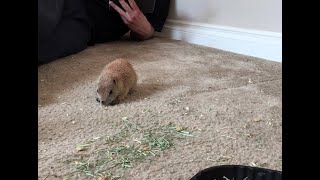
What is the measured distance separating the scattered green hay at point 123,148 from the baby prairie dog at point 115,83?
15cm

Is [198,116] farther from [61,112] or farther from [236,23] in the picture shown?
[236,23]

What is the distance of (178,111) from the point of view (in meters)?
1.04

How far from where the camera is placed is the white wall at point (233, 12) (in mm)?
1726

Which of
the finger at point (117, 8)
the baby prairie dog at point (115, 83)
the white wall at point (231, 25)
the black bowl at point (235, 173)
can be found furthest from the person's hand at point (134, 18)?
the black bowl at point (235, 173)

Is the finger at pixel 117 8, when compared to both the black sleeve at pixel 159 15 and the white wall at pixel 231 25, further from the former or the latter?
the white wall at pixel 231 25

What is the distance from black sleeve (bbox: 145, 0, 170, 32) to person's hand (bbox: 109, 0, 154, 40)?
15 centimetres

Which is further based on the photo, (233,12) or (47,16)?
(233,12)

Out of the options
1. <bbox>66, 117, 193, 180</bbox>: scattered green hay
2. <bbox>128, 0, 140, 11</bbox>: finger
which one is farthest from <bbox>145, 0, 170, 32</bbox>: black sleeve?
<bbox>66, 117, 193, 180</bbox>: scattered green hay

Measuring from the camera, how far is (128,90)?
1160mm

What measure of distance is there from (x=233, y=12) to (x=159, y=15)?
1.82ft

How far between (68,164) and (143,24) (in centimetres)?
148

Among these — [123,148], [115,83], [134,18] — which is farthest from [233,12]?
[123,148]

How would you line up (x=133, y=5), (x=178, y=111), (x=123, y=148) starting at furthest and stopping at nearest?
(x=133, y=5) → (x=178, y=111) → (x=123, y=148)

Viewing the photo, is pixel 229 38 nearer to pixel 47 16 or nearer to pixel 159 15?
pixel 159 15
